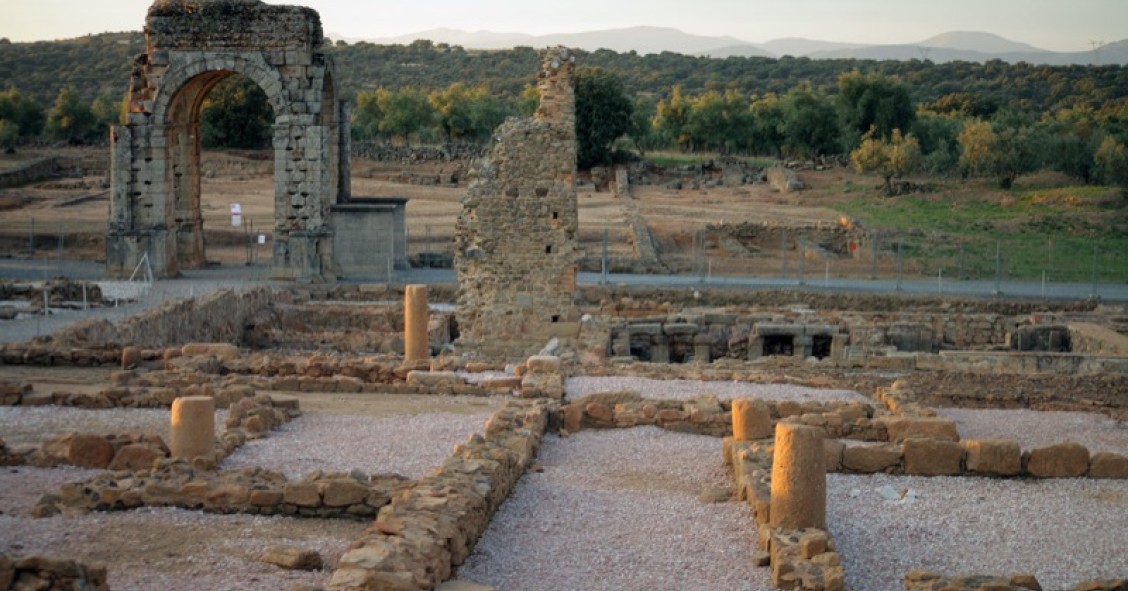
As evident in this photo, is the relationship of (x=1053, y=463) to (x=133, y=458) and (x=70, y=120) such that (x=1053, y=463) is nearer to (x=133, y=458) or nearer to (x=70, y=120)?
(x=133, y=458)

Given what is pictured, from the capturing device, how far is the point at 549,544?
39.8 feet

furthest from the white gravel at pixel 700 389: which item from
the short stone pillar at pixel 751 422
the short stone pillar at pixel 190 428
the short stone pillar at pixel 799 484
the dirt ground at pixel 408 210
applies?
the dirt ground at pixel 408 210

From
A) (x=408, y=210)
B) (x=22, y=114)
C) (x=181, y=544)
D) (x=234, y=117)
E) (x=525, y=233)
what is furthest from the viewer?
(x=22, y=114)

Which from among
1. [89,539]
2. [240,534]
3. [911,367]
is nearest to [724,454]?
[240,534]

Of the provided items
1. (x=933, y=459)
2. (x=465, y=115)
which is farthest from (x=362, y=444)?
(x=465, y=115)

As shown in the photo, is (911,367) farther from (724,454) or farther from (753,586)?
(753,586)

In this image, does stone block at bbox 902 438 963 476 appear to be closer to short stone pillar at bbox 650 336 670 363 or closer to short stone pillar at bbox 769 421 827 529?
short stone pillar at bbox 769 421 827 529

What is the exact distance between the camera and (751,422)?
15.4m

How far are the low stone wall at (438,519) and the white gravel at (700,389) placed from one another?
4166 millimetres

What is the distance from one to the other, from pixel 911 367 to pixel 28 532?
16.0 metres

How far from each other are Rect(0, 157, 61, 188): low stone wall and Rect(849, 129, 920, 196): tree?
33690 millimetres

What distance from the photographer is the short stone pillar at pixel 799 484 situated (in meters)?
12.1

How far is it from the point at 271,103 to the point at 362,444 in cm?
2084

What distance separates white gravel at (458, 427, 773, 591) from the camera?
37.0ft
